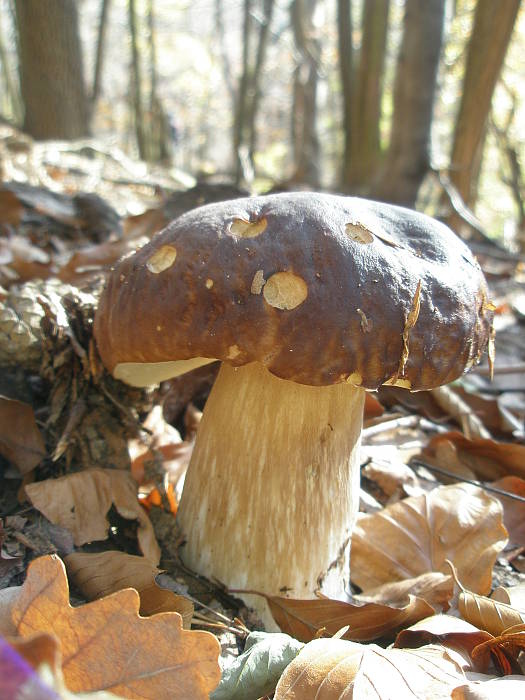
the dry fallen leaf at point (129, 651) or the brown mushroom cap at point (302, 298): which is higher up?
the brown mushroom cap at point (302, 298)

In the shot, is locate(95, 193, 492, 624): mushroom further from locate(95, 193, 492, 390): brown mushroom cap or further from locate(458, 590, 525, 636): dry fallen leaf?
locate(458, 590, 525, 636): dry fallen leaf

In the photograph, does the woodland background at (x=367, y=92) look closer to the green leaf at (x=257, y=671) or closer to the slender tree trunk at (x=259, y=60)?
the slender tree trunk at (x=259, y=60)

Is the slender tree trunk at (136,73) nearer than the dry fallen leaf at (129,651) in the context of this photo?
No

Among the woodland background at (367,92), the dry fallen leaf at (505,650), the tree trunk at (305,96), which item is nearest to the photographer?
the dry fallen leaf at (505,650)

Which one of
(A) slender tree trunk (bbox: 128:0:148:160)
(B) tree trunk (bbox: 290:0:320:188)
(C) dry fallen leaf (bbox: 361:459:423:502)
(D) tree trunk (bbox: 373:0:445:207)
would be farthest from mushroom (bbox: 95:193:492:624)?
(A) slender tree trunk (bbox: 128:0:148:160)

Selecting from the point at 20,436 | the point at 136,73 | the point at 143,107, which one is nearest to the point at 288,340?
the point at 20,436

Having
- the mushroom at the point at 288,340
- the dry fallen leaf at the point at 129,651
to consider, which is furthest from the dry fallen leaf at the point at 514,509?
the dry fallen leaf at the point at 129,651

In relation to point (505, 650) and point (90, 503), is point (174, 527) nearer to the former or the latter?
point (90, 503)

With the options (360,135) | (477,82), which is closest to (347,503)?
(477,82)
